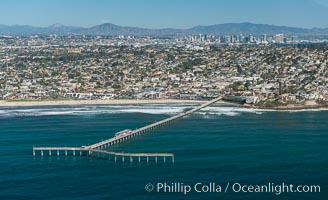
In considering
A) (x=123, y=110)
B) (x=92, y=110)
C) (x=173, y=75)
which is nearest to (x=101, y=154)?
(x=123, y=110)

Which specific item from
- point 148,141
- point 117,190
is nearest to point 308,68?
point 148,141

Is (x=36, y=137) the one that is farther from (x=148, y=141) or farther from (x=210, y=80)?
(x=210, y=80)

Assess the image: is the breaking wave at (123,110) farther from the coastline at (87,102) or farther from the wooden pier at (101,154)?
the wooden pier at (101,154)

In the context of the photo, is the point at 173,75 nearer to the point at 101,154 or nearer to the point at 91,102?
the point at 91,102

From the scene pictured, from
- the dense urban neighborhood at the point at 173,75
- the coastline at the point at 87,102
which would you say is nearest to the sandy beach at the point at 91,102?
the coastline at the point at 87,102

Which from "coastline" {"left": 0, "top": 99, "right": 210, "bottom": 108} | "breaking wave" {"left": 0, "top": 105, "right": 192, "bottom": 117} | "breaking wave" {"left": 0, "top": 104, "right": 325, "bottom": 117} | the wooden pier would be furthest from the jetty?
"coastline" {"left": 0, "top": 99, "right": 210, "bottom": 108}

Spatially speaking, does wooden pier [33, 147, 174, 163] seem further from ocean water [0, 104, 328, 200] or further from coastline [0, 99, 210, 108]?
coastline [0, 99, 210, 108]

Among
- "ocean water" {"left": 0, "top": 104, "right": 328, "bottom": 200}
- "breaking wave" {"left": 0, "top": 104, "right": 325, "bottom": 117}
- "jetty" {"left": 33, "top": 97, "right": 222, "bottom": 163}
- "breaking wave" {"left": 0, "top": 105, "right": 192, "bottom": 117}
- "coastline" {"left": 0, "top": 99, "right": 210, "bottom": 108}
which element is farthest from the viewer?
"coastline" {"left": 0, "top": 99, "right": 210, "bottom": 108}
